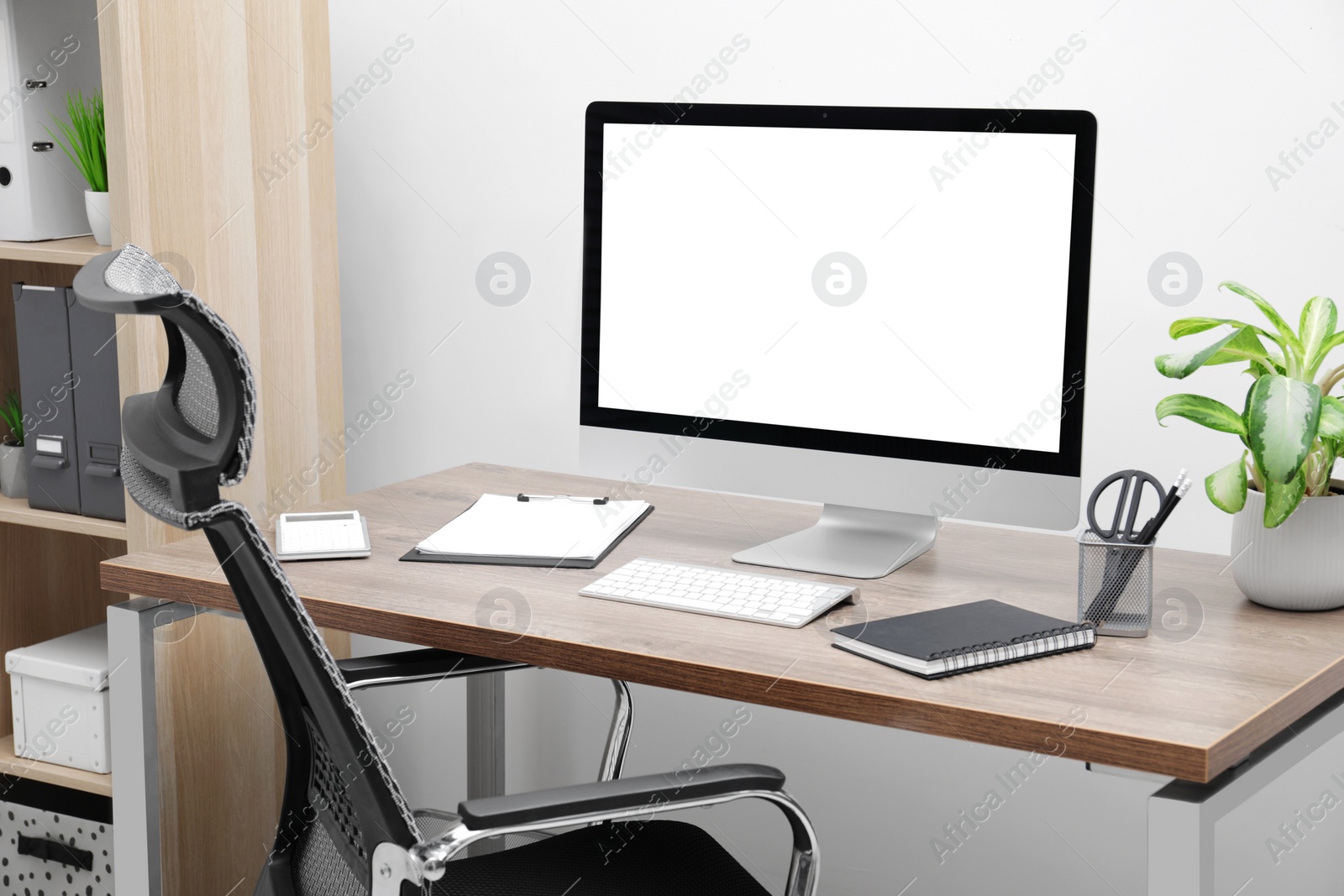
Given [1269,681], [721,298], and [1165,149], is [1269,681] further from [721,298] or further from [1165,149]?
[1165,149]

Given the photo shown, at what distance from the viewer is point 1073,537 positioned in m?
1.84

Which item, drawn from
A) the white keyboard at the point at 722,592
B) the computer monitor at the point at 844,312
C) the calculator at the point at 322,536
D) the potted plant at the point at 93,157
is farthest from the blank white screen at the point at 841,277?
the potted plant at the point at 93,157

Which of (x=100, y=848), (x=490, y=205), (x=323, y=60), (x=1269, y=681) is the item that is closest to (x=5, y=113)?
(x=323, y=60)

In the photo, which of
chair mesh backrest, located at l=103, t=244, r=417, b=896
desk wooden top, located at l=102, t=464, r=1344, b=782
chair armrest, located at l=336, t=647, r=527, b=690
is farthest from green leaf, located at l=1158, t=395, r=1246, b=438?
chair mesh backrest, located at l=103, t=244, r=417, b=896

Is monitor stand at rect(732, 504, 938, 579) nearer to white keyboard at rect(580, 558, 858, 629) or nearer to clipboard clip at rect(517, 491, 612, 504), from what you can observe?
white keyboard at rect(580, 558, 858, 629)

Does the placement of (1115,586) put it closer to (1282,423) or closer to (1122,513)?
(1122,513)

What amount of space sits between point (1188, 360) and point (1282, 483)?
16cm

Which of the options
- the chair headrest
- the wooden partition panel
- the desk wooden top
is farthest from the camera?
the wooden partition panel

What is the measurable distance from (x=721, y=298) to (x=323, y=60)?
41.6 inches

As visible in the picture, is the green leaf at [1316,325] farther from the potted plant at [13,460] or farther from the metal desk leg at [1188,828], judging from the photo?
the potted plant at [13,460]

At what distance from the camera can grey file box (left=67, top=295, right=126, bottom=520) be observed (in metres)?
2.06

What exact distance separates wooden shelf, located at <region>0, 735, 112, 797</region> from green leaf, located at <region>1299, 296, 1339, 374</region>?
185 centimetres

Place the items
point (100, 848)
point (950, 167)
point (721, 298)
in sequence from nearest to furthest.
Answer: point (950, 167)
point (721, 298)
point (100, 848)

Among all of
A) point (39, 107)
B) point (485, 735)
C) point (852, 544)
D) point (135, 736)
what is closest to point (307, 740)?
point (135, 736)
